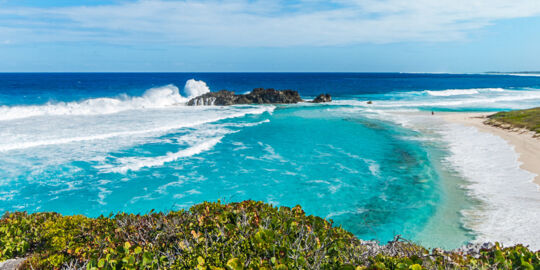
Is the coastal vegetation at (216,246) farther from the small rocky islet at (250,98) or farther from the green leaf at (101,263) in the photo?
the small rocky islet at (250,98)

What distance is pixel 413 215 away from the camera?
11836 mm

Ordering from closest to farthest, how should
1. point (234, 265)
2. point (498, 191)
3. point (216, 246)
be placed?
point (234, 265), point (216, 246), point (498, 191)

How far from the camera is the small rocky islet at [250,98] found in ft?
185

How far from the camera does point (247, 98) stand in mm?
60312

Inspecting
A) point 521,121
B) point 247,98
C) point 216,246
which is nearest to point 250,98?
point 247,98

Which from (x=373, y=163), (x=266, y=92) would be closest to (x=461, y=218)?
(x=373, y=163)

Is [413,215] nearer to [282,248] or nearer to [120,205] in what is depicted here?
[282,248]

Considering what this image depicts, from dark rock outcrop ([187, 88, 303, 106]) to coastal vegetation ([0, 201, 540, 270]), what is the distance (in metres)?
50.8

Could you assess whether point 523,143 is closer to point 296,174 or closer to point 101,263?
point 296,174

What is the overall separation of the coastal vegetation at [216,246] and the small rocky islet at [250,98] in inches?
1998

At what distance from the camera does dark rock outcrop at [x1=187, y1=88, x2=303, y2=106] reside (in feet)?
185

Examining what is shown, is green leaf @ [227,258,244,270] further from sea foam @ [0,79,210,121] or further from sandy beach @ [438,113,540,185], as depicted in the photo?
sea foam @ [0,79,210,121]

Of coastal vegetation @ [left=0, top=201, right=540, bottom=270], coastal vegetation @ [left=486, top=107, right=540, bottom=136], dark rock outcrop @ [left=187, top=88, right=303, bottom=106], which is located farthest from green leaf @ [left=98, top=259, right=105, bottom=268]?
dark rock outcrop @ [left=187, top=88, right=303, bottom=106]

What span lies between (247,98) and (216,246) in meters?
56.7
